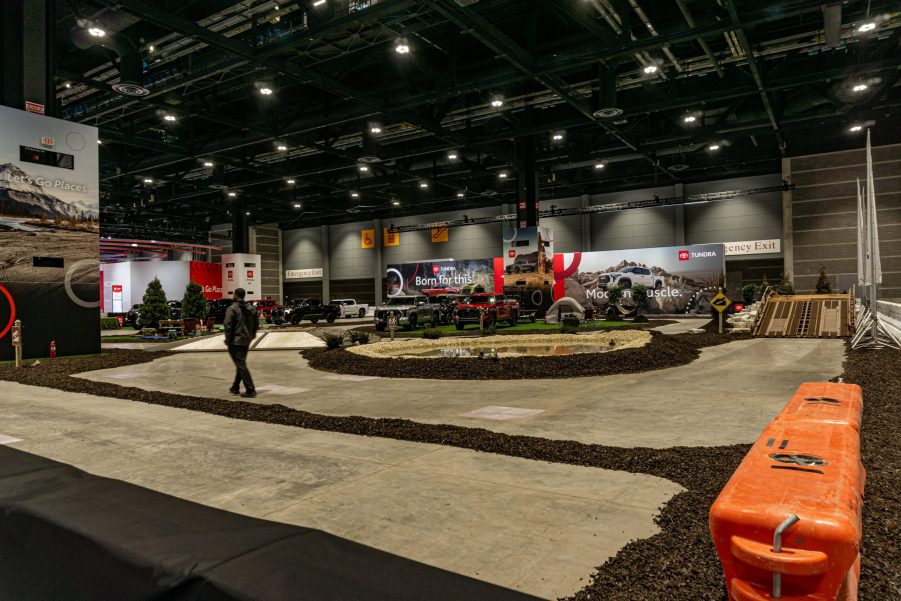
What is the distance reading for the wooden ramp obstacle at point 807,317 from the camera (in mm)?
17406

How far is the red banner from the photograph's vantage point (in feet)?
129

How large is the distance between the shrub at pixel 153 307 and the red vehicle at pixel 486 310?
1304 cm

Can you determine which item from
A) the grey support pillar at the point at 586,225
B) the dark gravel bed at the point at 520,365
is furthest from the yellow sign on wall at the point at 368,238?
the dark gravel bed at the point at 520,365

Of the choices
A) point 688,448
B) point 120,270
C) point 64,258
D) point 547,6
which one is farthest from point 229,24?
point 120,270

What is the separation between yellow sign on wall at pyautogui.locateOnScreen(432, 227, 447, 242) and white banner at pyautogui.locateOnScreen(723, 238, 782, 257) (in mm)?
21202

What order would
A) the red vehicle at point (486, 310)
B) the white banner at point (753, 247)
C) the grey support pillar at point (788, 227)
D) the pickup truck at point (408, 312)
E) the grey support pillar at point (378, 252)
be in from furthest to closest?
the grey support pillar at point (378, 252) < the white banner at point (753, 247) < the grey support pillar at point (788, 227) < the pickup truck at point (408, 312) < the red vehicle at point (486, 310)

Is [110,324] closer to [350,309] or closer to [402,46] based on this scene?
[350,309]

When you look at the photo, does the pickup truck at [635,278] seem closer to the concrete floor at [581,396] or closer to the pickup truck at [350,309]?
the pickup truck at [350,309]

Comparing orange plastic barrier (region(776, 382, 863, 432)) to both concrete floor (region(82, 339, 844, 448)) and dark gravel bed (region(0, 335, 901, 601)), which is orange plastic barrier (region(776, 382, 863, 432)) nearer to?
dark gravel bed (region(0, 335, 901, 601))

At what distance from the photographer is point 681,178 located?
113ft

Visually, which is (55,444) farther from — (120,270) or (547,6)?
(120,270)

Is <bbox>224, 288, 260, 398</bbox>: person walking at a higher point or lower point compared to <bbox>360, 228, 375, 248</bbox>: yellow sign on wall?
lower

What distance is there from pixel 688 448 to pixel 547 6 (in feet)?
47.8

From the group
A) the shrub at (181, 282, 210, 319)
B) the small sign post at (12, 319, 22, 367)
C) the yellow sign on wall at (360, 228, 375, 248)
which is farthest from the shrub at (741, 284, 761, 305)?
the small sign post at (12, 319, 22, 367)
